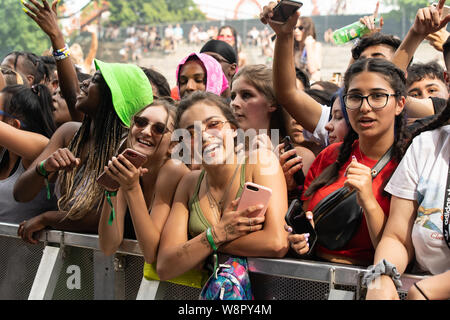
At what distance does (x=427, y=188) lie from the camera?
2623mm

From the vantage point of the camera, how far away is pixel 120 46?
2553 cm

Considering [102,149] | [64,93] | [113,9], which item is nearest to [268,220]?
[102,149]

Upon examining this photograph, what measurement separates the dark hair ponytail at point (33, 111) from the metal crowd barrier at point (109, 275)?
2.87ft

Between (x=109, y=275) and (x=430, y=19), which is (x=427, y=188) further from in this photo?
(x=109, y=275)

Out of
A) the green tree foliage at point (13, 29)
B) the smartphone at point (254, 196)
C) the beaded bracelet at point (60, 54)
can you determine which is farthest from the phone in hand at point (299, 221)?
the green tree foliage at point (13, 29)

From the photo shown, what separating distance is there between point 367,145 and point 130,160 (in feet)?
3.78

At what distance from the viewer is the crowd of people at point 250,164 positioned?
8.85ft

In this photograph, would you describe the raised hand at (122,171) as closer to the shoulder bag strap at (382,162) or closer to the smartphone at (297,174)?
the smartphone at (297,174)

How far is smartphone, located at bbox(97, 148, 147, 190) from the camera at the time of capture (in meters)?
3.15

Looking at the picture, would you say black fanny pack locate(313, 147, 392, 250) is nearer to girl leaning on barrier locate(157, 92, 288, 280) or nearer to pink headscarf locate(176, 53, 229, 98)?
girl leaning on barrier locate(157, 92, 288, 280)

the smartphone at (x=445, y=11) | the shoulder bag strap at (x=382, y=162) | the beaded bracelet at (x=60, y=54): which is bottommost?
the shoulder bag strap at (x=382, y=162)

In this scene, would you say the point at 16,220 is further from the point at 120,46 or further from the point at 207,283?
the point at 120,46

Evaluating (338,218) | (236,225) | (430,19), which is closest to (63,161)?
(236,225)

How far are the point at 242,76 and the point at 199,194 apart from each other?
994 millimetres
